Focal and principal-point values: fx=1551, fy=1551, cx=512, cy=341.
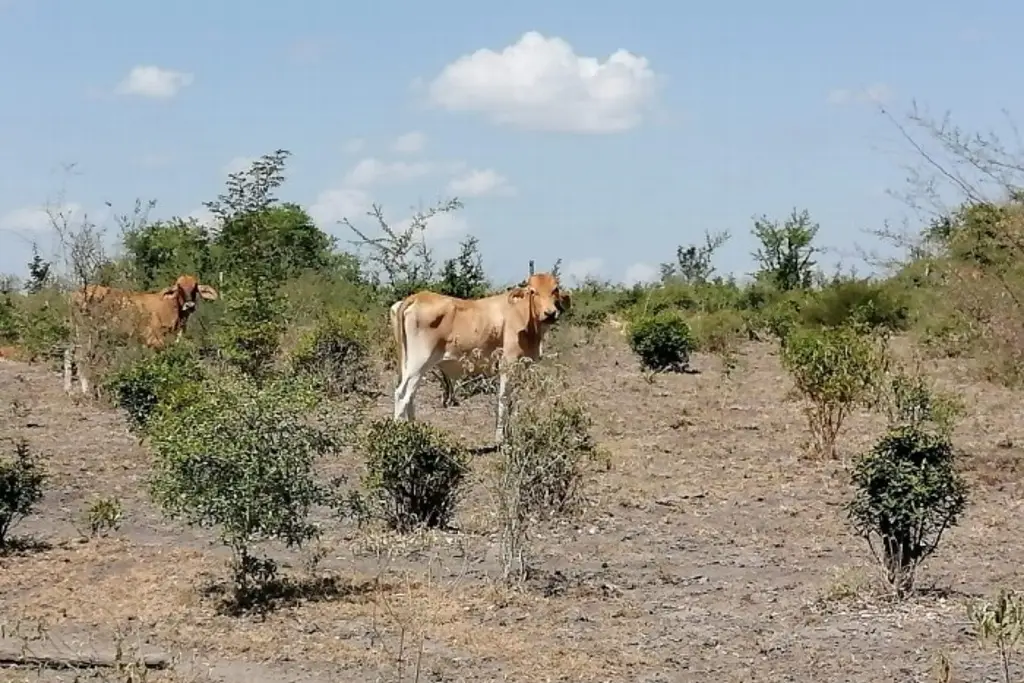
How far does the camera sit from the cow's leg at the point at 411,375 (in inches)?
602

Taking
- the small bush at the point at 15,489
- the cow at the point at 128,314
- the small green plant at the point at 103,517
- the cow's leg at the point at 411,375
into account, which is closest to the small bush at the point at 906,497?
the small green plant at the point at 103,517

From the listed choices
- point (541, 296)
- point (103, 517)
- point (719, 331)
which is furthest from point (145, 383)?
point (719, 331)

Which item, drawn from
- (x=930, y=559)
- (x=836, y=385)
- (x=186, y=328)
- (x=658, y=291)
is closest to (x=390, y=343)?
(x=186, y=328)

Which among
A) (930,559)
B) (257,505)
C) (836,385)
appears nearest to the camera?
(257,505)

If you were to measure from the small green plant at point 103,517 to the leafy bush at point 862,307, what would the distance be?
22382 mm

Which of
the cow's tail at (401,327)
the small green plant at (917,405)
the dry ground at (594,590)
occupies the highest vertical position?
the cow's tail at (401,327)

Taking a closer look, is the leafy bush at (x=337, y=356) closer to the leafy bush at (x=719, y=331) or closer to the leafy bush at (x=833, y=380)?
the leafy bush at (x=833, y=380)

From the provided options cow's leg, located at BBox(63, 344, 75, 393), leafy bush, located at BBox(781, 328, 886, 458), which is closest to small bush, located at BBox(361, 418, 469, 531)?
leafy bush, located at BBox(781, 328, 886, 458)

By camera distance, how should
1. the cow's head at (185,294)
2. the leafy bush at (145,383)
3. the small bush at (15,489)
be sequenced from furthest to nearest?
the cow's head at (185,294), the leafy bush at (145,383), the small bush at (15,489)

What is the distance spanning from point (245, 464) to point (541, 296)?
8470mm

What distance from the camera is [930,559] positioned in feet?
31.0

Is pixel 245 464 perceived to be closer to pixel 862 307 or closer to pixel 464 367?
pixel 464 367

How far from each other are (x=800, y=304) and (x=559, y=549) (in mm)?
24894

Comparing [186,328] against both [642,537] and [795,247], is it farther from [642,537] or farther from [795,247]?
[795,247]
